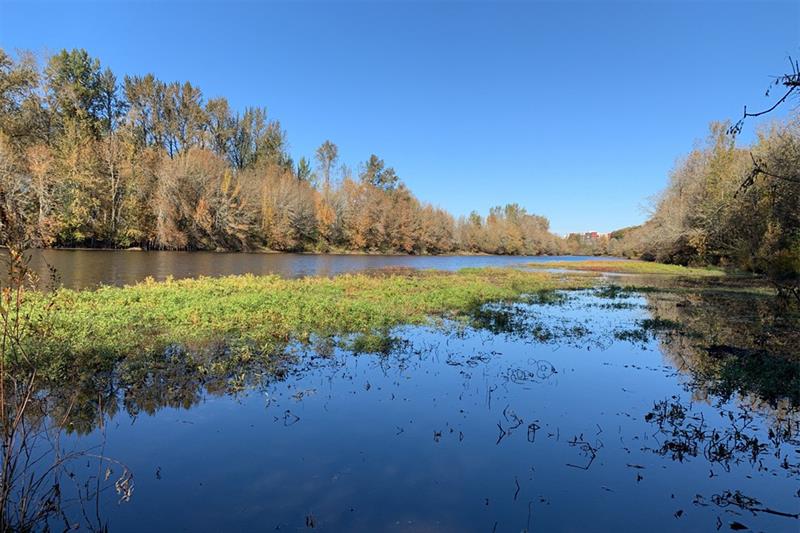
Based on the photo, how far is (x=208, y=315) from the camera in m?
11.9

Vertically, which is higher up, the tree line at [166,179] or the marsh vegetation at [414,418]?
the tree line at [166,179]

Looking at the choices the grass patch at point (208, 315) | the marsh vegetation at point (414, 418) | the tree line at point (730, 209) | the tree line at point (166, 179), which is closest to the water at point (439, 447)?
the marsh vegetation at point (414, 418)

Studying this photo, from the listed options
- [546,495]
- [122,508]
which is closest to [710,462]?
[546,495]

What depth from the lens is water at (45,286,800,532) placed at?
4176 millimetres

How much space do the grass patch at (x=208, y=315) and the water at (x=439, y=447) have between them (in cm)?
152

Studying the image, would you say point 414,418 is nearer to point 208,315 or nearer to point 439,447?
point 439,447

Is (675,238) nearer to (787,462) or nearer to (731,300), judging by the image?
(731,300)

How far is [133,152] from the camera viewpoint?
52.4 m

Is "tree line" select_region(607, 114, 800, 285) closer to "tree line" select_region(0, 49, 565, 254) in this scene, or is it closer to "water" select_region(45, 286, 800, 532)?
"water" select_region(45, 286, 800, 532)

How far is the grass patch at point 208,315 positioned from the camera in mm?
8680

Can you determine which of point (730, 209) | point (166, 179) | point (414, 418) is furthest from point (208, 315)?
point (166, 179)

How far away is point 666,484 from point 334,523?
3649 millimetres

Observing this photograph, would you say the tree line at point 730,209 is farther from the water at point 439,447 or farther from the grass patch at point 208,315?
the grass patch at point 208,315

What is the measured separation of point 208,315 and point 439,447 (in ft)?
28.5
